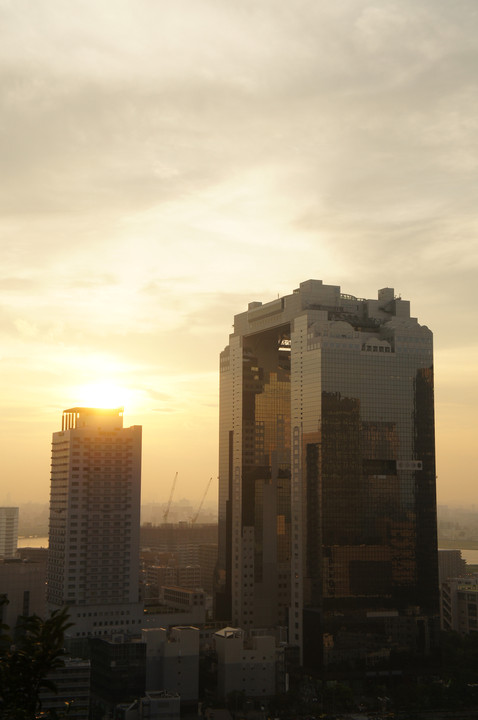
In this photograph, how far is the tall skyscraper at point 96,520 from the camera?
6619 inches

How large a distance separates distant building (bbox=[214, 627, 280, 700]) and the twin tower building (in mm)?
15382

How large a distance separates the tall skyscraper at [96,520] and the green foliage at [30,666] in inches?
5510

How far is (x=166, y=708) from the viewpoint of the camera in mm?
118312

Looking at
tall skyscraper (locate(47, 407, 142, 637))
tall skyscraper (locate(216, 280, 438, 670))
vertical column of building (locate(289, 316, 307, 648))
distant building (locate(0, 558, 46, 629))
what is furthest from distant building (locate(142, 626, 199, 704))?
tall skyscraper (locate(47, 407, 142, 637))

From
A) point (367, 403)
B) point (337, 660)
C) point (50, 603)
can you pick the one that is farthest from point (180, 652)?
point (367, 403)

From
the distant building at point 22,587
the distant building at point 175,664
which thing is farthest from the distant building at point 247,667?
the distant building at point 22,587

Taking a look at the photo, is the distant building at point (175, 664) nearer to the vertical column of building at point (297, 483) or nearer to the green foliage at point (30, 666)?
the vertical column of building at point (297, 483)

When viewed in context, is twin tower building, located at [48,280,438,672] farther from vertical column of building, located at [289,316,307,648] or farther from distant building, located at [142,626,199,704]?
distant building, located at [142,626,199,704]

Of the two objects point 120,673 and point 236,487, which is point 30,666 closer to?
point 120,673

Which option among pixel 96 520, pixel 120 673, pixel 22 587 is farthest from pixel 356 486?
pixel 22 587

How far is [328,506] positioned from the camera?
15825 cm

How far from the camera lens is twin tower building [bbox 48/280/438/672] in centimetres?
15538

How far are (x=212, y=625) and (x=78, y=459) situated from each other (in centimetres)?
4210

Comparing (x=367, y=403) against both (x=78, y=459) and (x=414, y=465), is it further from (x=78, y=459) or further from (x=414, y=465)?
(x=78, y=459)
